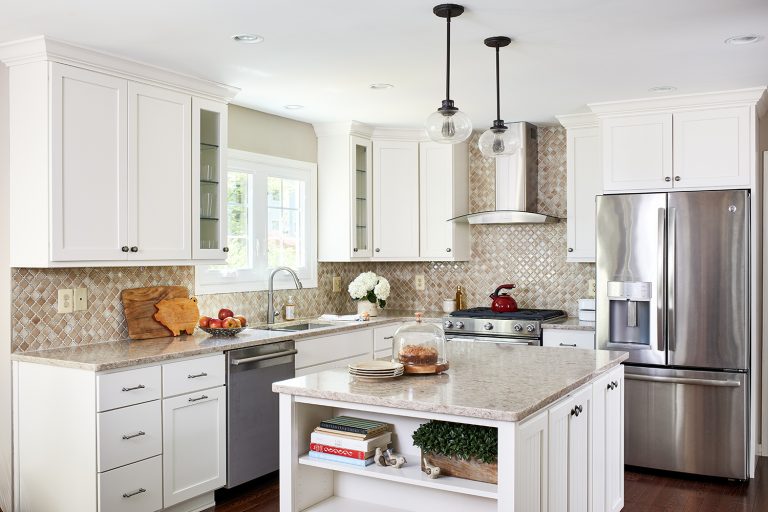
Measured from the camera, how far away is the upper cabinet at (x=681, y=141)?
4344 mm

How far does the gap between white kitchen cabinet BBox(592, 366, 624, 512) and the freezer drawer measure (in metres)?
1.03

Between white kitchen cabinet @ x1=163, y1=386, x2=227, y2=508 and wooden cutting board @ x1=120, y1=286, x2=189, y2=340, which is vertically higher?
wooden cutting board @ x1=120, y1=286, x2=189, y2=340

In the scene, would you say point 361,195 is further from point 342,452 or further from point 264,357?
point 342,452

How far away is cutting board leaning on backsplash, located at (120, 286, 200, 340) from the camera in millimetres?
3998

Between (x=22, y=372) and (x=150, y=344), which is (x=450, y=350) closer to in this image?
(x=150, y=344)

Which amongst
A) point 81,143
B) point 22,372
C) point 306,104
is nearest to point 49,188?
point 81,143

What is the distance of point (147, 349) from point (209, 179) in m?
1.10

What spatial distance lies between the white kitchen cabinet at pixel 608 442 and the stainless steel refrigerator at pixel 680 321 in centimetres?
103

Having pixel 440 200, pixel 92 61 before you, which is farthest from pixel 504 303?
pixel 92 61

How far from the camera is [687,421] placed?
4.40 m

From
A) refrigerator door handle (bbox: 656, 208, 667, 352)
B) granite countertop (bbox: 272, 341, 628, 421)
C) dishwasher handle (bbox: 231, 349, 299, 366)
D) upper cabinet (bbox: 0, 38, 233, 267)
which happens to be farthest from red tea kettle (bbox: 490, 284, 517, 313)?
upper cabinet (bbox: 0, 38, 233, 267)

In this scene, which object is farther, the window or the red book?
the window

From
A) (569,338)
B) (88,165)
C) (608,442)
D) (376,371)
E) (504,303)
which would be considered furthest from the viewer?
(504,303)

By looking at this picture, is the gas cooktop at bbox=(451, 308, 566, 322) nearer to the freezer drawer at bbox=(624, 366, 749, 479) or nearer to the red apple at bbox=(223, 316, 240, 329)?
the freezer drawer at bbox=(624, 366, 749, 479)
